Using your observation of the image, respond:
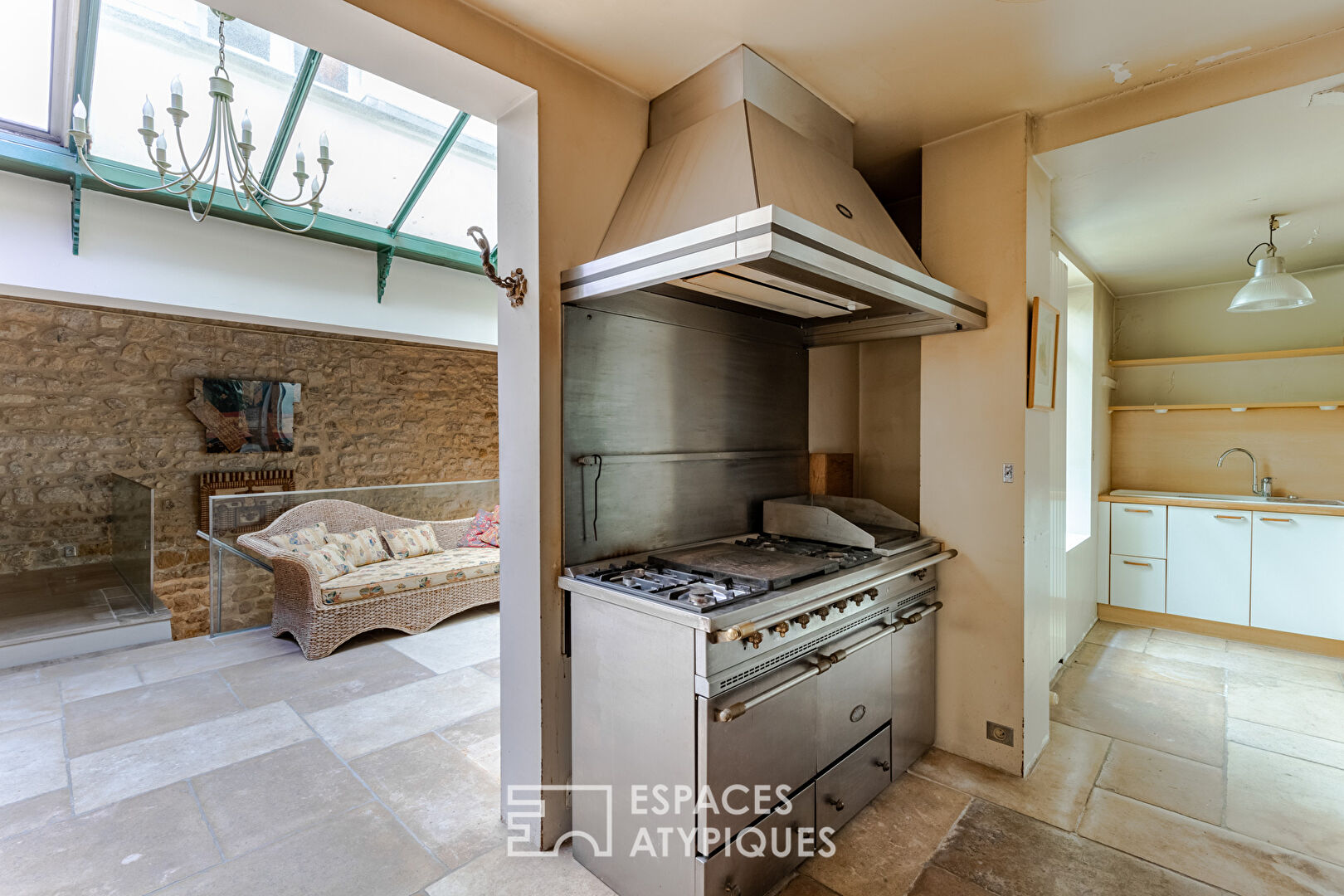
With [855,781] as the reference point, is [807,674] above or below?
above

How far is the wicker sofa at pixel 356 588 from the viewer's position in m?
3.83

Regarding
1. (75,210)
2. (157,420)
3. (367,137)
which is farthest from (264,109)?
(157,420)

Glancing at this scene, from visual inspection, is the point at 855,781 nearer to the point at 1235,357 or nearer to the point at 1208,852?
the point at 1208,852

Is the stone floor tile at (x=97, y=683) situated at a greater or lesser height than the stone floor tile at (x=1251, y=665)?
lesser

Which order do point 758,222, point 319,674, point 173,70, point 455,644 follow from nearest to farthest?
point 758,222, point 173,70, point 319,674, point 455,644

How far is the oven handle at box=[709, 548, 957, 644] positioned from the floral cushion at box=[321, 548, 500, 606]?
269 cm

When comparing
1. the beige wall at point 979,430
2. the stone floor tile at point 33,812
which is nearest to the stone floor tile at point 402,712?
the stone floor tile at point 33,812

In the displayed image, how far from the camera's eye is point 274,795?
7.43 feet

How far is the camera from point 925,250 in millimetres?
2670

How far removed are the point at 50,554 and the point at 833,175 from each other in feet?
20.3

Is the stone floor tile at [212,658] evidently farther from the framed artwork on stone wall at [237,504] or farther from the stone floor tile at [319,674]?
the framed artwork on stone wall at [237,504]

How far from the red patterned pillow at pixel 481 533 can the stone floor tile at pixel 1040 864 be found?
4.21 meters

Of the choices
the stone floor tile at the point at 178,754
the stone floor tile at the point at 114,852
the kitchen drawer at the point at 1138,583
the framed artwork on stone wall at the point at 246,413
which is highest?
the framed artwork on stone wall at the point at 246,413

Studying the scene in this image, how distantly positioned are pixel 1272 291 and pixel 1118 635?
7.67 feet
